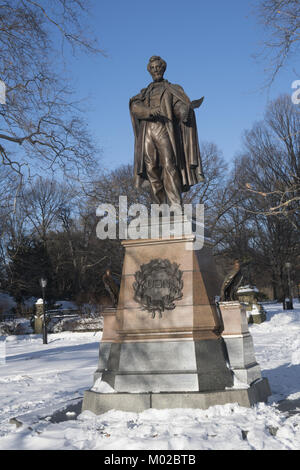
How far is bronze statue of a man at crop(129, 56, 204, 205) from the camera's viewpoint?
23.5 feet

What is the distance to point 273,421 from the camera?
5.09 metres

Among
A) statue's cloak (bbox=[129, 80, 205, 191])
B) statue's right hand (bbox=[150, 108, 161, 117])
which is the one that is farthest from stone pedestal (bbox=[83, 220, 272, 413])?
statue's right hand (bbox=[150, 108, 161, 117])

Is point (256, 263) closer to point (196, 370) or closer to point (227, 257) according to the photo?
point (227, 257)

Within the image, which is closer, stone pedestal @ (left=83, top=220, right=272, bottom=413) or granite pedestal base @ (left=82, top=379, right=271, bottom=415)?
granite pedestal base @ (left=82, top=379, right=271, bottom=415)

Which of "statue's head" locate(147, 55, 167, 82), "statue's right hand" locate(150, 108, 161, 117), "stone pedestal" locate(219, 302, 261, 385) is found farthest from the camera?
"statue's head" locate(147, 55, 167, 82)

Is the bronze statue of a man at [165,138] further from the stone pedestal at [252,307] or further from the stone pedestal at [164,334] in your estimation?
the stone pedestal at [252,307]

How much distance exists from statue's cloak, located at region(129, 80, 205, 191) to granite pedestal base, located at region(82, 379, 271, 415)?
3.11 metres

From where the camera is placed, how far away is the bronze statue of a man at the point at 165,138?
282 inches

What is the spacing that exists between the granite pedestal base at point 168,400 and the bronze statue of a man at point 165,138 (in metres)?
2.79

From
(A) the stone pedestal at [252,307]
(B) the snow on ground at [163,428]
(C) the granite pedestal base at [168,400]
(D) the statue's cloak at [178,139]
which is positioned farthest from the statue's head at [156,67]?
(A) the stone pedestal at [252,307]

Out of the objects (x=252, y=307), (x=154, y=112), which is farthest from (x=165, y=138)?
(x=252, y=307)

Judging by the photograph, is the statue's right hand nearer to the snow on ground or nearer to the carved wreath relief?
the carved wreath relief

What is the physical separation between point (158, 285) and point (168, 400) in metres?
1.52
